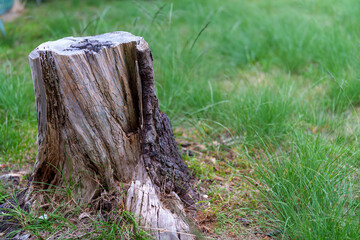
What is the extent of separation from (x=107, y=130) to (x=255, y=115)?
4.05 ft

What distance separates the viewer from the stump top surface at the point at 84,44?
6.06 ft

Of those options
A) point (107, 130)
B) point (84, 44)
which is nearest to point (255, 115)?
point (107, 130)

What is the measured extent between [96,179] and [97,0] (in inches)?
209

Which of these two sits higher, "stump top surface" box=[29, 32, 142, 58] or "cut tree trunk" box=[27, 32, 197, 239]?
"stump top surface" box=[29, 32, 142, 58]

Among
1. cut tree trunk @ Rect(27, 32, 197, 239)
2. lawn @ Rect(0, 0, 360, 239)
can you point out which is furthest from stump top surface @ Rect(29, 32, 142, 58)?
lawn @ Rect(0, 0, 360, 239)

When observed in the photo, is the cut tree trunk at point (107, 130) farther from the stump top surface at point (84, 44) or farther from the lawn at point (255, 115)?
the lawn at point (255, 115)

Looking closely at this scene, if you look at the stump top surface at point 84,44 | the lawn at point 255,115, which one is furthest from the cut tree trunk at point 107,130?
the lawn at point 255,115

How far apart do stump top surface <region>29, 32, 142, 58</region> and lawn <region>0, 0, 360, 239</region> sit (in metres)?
0.85

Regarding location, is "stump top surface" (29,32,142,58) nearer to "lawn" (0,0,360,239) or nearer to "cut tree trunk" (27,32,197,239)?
"cut tree trunk" (27,32,197,239)

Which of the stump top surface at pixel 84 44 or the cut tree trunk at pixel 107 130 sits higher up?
the stump top surface at pixel 84 44

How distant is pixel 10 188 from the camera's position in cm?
223

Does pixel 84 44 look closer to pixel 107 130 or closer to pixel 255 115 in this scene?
pixel 107 130

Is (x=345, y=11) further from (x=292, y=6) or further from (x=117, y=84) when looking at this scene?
(x=117, y=84)

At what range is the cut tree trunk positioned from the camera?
184 centimetres
